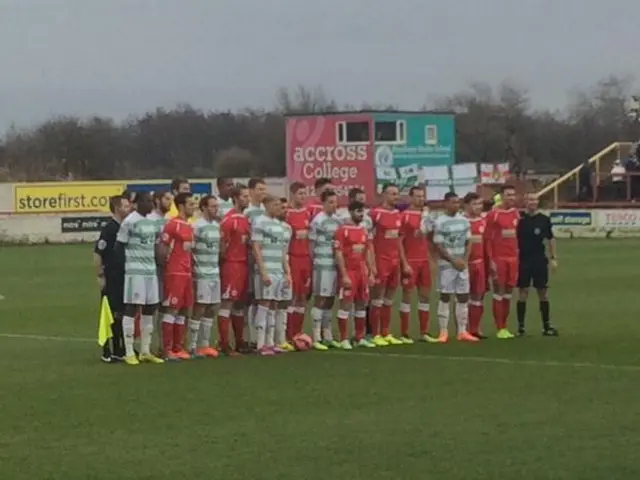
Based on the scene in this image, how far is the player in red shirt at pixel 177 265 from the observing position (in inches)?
627

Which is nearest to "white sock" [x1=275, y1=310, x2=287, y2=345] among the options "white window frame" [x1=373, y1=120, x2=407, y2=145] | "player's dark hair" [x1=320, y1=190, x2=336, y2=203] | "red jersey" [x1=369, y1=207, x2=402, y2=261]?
"player's dark hair" [x1=320, y1=190, x2=336, y2=203]

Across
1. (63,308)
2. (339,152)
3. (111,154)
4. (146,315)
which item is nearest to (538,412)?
(146,315)

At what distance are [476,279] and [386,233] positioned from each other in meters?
1.49

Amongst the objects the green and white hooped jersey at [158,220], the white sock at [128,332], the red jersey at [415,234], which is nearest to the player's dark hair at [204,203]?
the green and white hooped jersey at [158,220]

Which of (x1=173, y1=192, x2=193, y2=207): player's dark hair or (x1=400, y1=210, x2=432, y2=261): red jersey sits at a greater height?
(x1=173, y1=192, x2=193, y2=207): player's dark hair

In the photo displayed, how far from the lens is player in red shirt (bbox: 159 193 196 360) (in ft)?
52.3

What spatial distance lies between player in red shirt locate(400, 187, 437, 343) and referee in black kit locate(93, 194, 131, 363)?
379 cm

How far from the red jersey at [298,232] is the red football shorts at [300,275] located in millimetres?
69

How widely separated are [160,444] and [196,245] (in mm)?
6158

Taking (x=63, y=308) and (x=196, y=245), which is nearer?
(x=196, y=245)

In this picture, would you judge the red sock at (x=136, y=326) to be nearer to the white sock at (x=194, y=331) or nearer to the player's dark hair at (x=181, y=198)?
the white sock at (x=194, y=331)

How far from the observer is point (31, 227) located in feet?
166

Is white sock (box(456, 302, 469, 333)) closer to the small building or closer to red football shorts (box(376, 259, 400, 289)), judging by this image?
red football shorts (box(376, 259, 400, 289))

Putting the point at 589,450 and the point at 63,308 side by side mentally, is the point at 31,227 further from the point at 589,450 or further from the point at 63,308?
the point at 589,450
